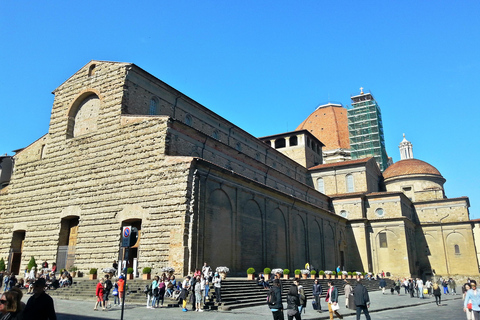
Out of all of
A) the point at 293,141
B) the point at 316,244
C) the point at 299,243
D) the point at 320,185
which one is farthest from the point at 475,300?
the point at 293,141

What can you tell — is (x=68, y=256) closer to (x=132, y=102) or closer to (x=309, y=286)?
(x=132, y=102)

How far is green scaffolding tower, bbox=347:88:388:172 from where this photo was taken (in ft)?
215

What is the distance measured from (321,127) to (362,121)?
750 cm

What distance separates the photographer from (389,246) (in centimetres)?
4534

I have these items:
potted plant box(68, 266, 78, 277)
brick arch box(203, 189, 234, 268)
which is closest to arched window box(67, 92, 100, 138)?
potted plant box(68, 266, 78, 277)

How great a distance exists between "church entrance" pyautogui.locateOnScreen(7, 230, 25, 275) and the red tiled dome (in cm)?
4621

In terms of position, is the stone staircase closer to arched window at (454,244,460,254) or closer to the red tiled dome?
arched window at (454,244,460,254)

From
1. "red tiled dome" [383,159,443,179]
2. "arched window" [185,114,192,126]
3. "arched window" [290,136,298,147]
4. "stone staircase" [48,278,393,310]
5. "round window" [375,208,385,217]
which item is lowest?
"stone staircase" [48,278,393,310]

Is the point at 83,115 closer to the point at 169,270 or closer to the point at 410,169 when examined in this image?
the point at 169,270

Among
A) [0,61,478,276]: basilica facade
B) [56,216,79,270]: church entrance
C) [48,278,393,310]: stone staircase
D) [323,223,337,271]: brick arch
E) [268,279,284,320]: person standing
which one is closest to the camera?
[268,279,284,320]: person standing

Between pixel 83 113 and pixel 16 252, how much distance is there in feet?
36.9

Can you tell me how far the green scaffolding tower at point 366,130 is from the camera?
65500mm

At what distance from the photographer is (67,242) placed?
2702 centimetres

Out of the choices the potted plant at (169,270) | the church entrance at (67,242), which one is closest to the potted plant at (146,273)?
the potted plant at (169,270)
